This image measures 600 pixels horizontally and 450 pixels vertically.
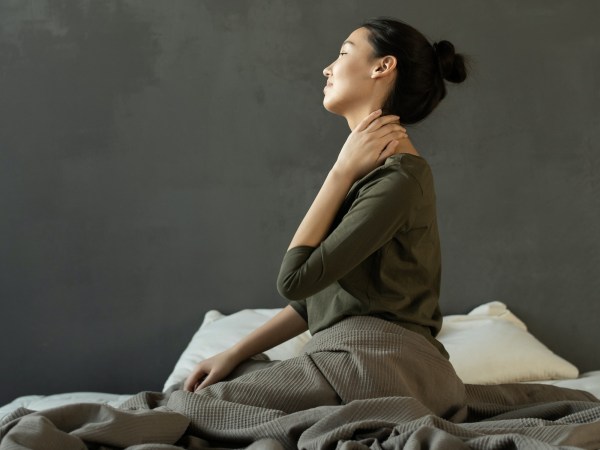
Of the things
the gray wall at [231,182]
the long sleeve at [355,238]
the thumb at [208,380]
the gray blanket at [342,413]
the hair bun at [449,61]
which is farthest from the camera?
the gray wall at [231,182]

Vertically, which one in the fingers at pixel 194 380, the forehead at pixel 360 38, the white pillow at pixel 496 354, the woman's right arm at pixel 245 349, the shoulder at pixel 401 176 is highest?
the forehead at pixel 360 38

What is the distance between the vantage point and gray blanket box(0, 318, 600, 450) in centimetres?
119

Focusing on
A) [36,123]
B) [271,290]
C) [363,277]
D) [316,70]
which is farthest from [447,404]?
[36,123]

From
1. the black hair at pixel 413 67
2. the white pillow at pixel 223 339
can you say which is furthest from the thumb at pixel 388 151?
the white pillow at pixel 223 339

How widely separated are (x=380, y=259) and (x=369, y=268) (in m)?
0.03

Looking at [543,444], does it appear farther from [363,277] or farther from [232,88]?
[232,88]

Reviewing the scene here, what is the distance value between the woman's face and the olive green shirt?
22cm

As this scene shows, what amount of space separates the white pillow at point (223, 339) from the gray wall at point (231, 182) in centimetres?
20

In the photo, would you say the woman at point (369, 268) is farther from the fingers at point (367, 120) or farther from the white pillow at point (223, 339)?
the white pillow at point (223, 339)

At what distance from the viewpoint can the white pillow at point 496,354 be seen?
257 cm

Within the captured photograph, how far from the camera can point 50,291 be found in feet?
10.3

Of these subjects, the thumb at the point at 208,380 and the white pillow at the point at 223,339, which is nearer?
the thumb at the point at 208,380

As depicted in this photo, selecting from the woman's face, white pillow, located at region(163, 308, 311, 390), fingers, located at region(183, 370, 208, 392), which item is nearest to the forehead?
the woman's face

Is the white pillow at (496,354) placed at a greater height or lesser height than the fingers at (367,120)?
lesser
